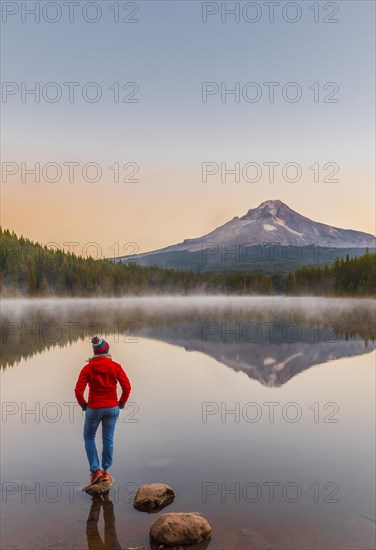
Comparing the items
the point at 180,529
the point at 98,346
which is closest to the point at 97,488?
the point at 180,529

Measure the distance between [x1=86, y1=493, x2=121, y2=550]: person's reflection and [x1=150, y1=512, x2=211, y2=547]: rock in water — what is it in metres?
0.66

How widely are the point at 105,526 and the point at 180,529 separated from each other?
1415 mm

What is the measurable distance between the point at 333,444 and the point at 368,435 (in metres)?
1.47

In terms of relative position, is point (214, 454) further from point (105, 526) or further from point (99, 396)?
point (105, 526)

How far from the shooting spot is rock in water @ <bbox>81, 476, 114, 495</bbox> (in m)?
9.59

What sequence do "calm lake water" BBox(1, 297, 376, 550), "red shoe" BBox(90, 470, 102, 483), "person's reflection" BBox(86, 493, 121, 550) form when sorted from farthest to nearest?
"red shoe" BBox(90, 470, 102, 483)
"calm lake water" BBox(1, 297, 376, 550)
"person's reflection" BBox(86, 493, 121, 550)

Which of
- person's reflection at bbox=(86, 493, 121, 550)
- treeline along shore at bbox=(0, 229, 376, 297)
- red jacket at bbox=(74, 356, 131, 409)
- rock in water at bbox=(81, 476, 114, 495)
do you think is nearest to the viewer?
person's reflection at bbox=(86, 493, 121, 550)

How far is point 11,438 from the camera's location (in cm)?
1305

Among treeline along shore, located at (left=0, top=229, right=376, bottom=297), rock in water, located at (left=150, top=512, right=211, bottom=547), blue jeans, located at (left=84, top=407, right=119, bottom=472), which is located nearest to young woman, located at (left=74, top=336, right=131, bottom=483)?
blue jeans, located at (left=84, top=407, right=119, bottom=472)

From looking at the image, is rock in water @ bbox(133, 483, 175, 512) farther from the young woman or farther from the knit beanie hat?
the knit beanie hat

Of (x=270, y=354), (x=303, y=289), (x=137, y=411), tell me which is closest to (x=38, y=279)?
(x=303, y=289)

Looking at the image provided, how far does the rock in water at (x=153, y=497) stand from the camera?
890 centimetres

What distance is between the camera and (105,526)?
8.27 meters

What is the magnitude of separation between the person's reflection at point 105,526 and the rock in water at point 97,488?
103 mm
